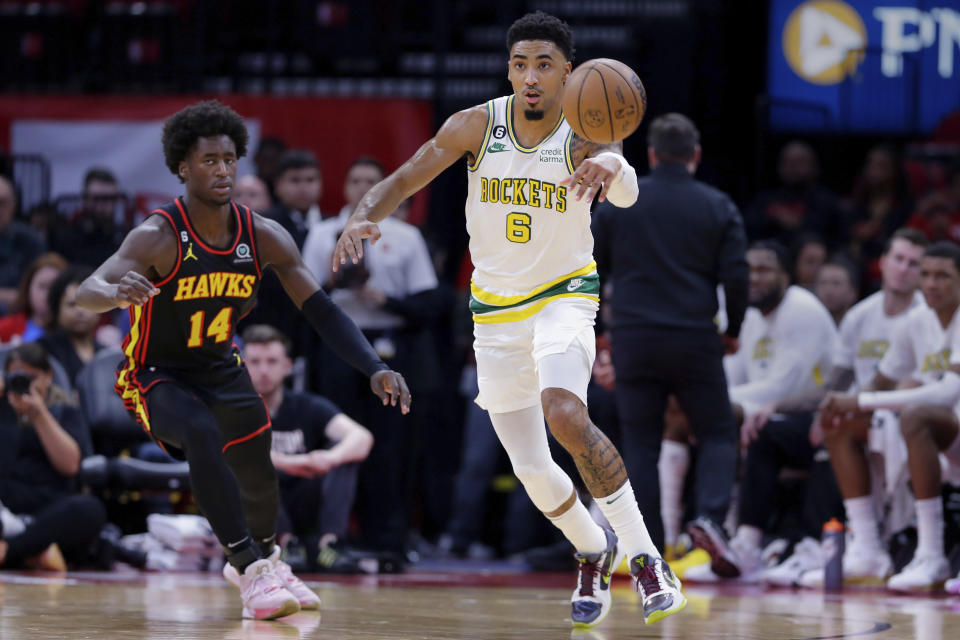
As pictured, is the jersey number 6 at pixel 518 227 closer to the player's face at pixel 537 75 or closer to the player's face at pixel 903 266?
the player's face at pixel 537 75

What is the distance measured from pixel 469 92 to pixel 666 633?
8770mm

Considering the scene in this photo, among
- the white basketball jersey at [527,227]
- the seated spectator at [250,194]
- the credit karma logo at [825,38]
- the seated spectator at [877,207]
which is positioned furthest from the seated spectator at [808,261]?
the white basketball jersey at [527,227]

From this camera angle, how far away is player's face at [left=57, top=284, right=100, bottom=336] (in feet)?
30.7

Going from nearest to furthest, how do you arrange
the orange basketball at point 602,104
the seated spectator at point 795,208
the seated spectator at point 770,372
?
1. the orange basketball at point 602,104
2. the seated spectator at point 770,372
3. the seated spectator at point 795,208

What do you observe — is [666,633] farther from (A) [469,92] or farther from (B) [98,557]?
(A) [469,92]

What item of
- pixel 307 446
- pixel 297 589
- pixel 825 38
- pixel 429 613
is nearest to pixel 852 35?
pixel 825 38

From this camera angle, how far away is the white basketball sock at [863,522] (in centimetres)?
843

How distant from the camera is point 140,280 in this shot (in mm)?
5246

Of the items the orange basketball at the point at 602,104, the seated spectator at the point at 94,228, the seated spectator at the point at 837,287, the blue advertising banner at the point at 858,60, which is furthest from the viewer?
the blue advertising banner at the point at 858,60

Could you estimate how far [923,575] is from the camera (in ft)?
25.9

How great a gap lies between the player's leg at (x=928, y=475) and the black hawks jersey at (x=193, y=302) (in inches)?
158

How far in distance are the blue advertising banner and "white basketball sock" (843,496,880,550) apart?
6545 mm

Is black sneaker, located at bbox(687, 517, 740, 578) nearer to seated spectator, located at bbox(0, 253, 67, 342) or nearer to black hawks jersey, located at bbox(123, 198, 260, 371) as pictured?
black hawks jersey, located at bbox(123, 198, 260, 371)

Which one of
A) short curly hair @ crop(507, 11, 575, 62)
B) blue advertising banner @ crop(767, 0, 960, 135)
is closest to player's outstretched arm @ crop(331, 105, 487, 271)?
short curly hair @ crop(507, 11, 575, 62)
